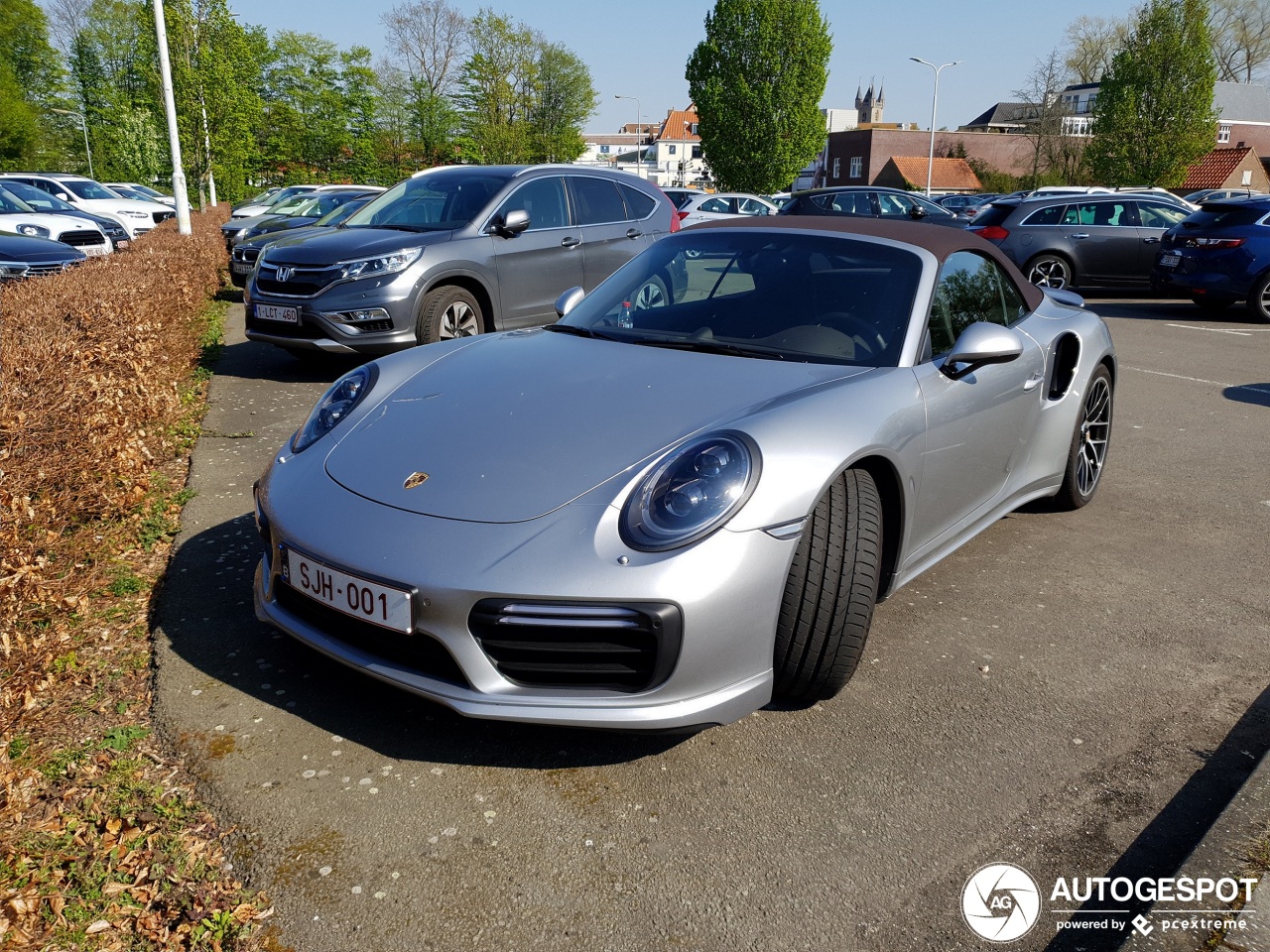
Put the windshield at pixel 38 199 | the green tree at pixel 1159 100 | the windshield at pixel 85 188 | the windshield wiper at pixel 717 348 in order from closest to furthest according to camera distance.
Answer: the windshield wiper at pixel 717 348 → the windshield at pixel 38 199 → the windshield at pixel 85 188 → the green tree at pixel 1159 100

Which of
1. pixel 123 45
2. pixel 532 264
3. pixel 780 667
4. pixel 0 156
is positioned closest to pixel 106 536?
pixel 780 667

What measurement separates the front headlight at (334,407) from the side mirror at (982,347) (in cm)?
199

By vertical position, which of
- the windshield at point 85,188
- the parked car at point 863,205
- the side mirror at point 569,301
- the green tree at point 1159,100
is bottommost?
the side mirror at point 569,301

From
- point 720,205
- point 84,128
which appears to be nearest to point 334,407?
point 720,205

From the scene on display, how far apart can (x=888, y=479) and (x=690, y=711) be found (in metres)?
1.07

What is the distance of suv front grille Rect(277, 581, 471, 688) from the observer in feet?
8.23

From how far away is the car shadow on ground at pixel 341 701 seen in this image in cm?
275

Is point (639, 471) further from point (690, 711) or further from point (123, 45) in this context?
point (123, 45)

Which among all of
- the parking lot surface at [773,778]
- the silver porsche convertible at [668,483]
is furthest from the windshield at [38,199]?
the silver porsche convertible at [668,483]

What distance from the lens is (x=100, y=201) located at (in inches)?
875

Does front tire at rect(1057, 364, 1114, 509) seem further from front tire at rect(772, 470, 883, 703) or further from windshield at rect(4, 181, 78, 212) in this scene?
windshield at rect(4, 181, 78, 212)

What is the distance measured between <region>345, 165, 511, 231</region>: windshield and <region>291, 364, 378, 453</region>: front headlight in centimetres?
458

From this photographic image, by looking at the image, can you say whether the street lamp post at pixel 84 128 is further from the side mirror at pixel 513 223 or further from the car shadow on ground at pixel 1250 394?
the car shadow on ground at pixel 1250 394

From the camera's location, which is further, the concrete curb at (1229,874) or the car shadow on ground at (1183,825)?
the car shadow on ground at (1183,825)
